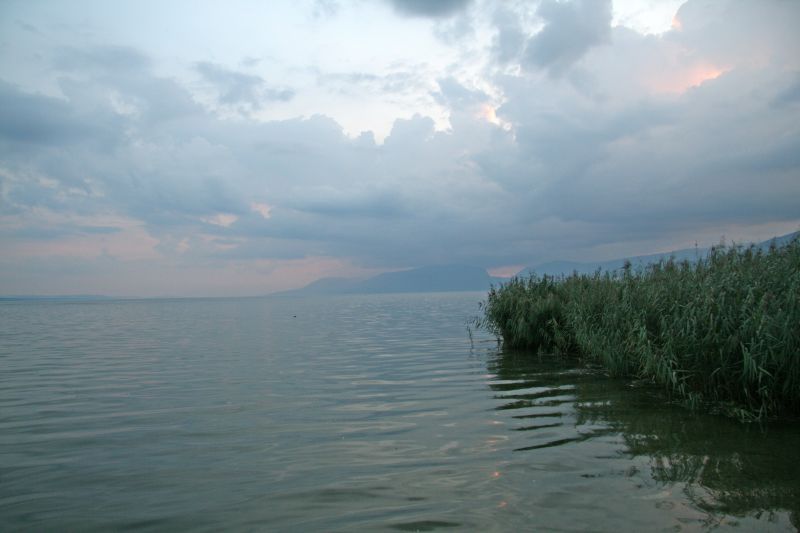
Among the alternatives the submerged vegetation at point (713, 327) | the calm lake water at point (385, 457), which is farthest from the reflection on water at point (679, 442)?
the submerged vegetation at point (713, 327)

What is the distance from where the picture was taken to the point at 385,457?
29.6 feet

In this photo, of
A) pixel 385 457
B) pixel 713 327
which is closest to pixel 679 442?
pixel 713 327

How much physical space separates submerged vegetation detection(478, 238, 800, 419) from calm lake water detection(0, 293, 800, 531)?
34.4 inches

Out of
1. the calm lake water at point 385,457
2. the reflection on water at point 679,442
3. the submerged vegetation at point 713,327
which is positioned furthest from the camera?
the submerged vegetation at point 713,327

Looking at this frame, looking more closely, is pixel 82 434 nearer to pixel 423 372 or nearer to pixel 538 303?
pixel 423 372

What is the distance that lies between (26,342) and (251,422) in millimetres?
28763

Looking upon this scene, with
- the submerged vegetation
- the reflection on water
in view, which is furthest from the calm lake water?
the submerged vegetation

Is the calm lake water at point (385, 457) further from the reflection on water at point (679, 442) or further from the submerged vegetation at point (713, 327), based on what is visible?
the submerged vegetation at point (713, 327)

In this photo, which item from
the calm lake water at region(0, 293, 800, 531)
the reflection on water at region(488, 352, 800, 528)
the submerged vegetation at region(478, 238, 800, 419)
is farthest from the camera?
the submerged vegetation at region(478, 238, 800, 419)

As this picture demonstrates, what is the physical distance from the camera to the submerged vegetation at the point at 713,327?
1024cm

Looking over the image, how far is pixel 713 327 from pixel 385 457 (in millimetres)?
7750

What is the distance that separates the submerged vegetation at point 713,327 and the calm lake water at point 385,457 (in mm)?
875

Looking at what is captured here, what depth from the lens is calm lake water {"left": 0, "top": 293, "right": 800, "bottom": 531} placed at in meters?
6.60

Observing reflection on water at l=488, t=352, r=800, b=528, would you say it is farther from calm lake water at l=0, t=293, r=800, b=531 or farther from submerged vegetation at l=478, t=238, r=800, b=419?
submerged vegetation at l=478, t=238, r=800, b=419
